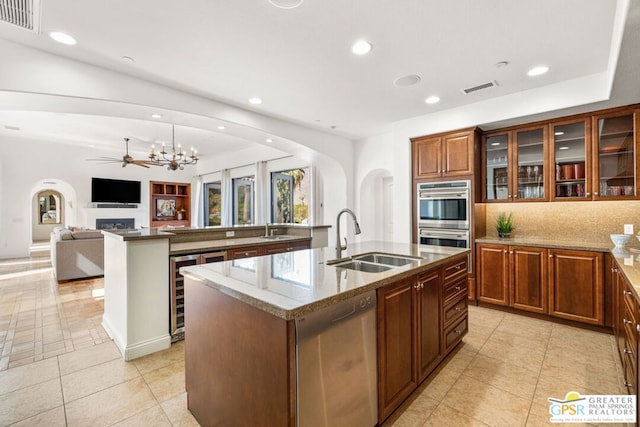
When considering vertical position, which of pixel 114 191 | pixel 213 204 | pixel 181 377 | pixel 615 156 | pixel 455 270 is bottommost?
pixel 181 377

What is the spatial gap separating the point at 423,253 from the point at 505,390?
113cm

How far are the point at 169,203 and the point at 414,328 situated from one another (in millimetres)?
10185

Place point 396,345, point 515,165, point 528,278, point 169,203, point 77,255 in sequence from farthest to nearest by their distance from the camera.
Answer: point 169,203, point 77,255, point 515,165, point 528,278, point 396,345

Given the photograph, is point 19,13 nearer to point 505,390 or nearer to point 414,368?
point 414,368

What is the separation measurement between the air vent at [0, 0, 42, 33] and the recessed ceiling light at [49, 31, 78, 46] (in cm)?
15

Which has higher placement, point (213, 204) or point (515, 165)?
point (515, 165)

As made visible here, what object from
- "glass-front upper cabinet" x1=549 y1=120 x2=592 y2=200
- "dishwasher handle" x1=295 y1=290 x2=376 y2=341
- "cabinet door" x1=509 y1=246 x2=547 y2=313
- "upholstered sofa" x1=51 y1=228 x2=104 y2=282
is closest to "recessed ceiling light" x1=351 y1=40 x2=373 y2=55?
"dishwasher handle" x1=295 y1=290 x2=376 y2=341

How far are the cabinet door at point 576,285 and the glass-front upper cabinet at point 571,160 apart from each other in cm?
73

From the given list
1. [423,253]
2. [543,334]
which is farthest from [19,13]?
[543,334]

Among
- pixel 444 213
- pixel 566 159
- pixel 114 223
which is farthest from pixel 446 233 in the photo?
pixel 114 223

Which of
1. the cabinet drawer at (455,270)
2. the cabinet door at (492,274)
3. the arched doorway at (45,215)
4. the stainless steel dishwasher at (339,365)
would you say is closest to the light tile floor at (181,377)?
the cabinet door at (492,274)

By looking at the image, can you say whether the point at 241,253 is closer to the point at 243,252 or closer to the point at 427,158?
the point at 243,252

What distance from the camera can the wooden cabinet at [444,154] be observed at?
153 inches

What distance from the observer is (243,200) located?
848 cm
